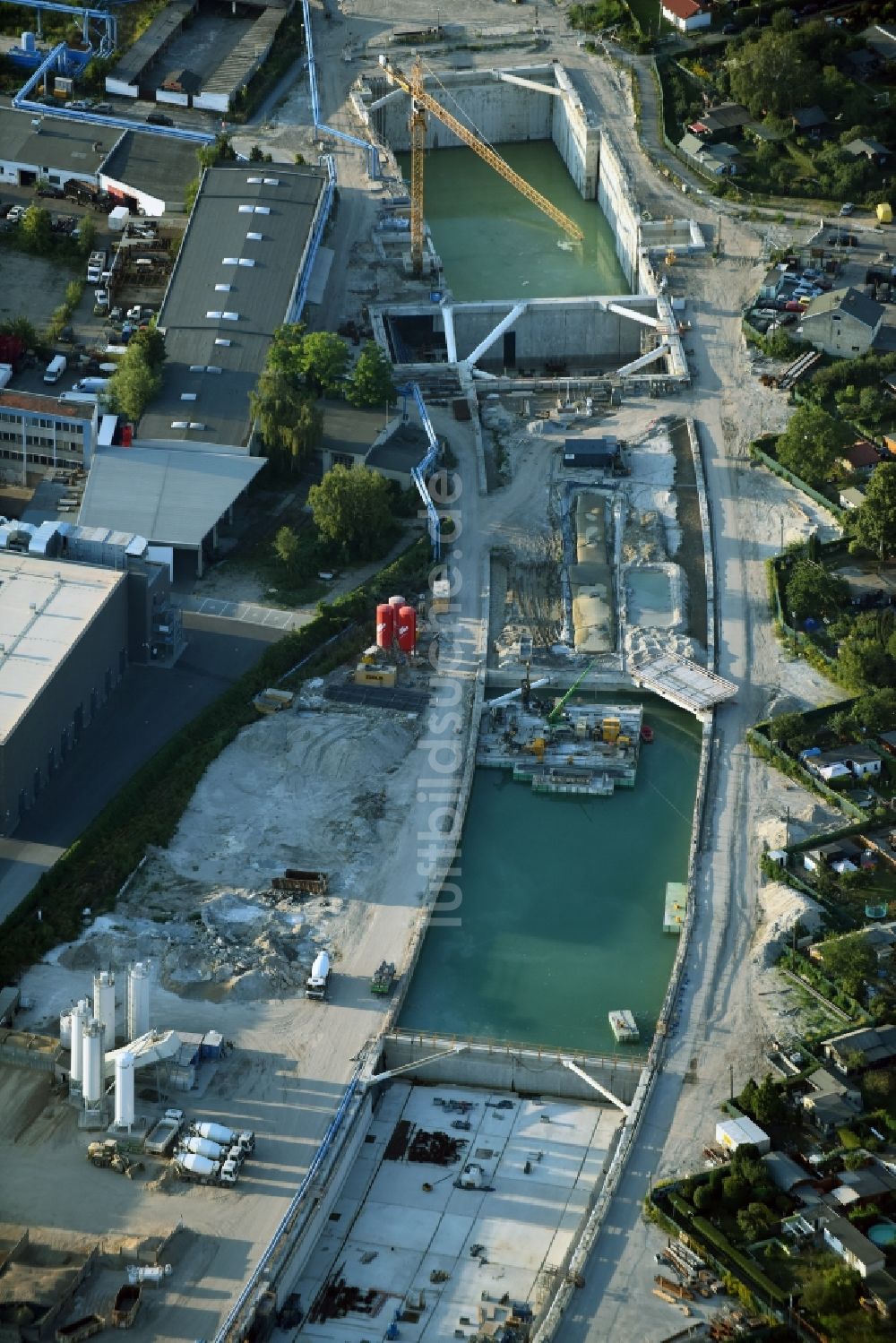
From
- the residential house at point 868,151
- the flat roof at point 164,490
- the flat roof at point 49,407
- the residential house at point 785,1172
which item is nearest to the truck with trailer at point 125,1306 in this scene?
the residential house at point 785,1172

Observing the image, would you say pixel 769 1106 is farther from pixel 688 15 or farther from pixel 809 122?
pixel 688 15

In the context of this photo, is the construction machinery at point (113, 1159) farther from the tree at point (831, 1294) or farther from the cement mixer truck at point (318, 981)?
the tree at point (831, 1294)

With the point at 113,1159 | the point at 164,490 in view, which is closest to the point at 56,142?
the point at 164,490

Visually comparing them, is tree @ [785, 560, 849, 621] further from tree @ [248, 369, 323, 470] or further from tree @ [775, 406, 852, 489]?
tree @ [248, 369, 323, 470]

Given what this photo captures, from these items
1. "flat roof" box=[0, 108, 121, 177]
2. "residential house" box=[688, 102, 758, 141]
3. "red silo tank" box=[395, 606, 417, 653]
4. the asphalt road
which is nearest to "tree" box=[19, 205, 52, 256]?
"flat roof" box=[0, 108, 121, 177]

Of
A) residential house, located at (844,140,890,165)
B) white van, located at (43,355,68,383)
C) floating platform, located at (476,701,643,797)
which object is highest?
residential house, located at (844,140,890,165)

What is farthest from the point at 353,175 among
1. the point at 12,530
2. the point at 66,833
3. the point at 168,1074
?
the point at 168,1074

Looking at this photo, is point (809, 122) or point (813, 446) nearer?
point (813, 446)
